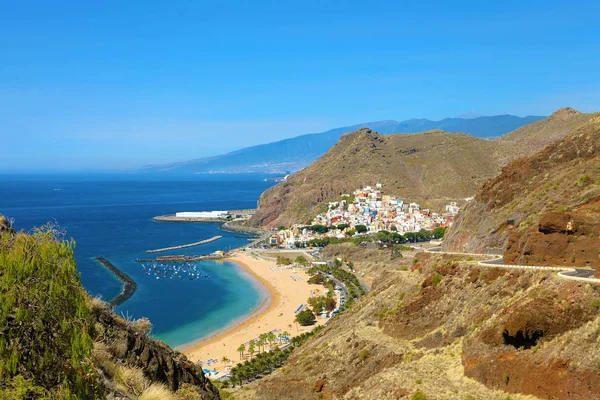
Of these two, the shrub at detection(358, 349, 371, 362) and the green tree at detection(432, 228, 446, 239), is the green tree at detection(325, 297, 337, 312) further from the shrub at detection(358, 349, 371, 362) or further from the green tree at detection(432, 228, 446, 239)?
the green tree at detection(432, 228, 446, 239)

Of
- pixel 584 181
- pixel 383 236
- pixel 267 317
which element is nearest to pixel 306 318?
pixel 267 317

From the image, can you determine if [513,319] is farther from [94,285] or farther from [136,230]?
[136,230]

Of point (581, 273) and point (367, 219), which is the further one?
point (367, 219)

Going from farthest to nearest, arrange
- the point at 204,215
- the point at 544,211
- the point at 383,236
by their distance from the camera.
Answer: the point at 204,215
the point at 383,236
the point at 544,211

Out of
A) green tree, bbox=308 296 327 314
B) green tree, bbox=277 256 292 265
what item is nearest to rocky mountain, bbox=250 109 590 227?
green tree, bbox=277 256 292 265

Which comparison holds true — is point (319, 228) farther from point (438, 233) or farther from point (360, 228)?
point (438, 233)

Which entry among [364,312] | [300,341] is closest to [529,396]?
[364,312]

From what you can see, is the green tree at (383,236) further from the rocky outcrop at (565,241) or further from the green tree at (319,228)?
the rocky outcrop at (565,241)
